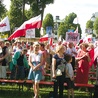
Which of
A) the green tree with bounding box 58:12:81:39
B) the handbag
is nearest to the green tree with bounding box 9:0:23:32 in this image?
the handbag

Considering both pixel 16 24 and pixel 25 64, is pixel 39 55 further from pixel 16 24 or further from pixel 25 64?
pixel 16 24

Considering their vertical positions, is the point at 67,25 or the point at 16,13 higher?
the point at 67,25

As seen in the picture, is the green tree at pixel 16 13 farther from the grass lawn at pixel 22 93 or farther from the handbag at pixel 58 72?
the handbag at pixel 58 72

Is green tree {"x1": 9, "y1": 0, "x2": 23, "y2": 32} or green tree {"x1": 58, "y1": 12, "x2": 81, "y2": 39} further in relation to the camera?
green tree {"x1": 58, "y1": 12, "x2": 81, "y2": 39}

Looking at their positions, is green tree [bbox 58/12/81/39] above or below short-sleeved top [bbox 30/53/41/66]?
above

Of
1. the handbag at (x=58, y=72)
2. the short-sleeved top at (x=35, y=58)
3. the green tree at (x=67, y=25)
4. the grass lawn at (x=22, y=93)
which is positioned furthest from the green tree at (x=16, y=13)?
the green tree at (x=67, y=25)

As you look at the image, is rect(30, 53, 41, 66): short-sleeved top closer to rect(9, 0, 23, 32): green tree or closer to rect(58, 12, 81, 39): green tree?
rect(9, 0, 23, 32): green tree

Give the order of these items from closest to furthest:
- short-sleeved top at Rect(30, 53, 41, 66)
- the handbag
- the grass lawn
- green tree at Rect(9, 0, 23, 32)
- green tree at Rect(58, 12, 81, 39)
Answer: the handbag < short-sleeved top at Rect(30, 53, 41, 66) < the grass lawn < green tree at Rect(9, 0, 23, 32) < green tree at Rect(58, 12, 81, 39)

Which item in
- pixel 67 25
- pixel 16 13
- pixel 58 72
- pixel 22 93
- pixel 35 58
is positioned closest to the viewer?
pixel 58 72

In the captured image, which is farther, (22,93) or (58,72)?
(22,93)

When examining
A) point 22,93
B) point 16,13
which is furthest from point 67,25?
point 22,93

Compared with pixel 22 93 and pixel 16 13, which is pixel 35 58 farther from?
pixel 16 13

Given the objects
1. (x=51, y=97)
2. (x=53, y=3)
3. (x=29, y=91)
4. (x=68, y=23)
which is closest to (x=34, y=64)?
(x=51, y=97)

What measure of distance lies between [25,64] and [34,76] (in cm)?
326
